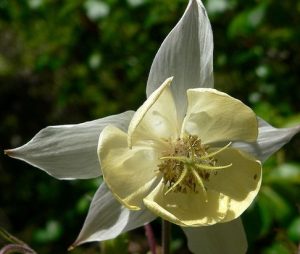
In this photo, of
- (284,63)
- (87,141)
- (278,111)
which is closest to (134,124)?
(87,141)

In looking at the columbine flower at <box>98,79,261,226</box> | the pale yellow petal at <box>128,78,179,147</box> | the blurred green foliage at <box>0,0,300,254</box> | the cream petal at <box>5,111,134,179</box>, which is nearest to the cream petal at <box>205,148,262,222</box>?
the columbine flower at <box>98,79,261,226</box>

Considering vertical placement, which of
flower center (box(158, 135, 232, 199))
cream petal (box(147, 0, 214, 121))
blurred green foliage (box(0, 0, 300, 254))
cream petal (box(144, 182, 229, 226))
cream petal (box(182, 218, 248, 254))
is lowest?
blurred green foliage (box(0, 0, 300, 254))

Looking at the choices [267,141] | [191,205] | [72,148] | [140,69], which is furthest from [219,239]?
[140,69]

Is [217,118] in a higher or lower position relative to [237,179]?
higher


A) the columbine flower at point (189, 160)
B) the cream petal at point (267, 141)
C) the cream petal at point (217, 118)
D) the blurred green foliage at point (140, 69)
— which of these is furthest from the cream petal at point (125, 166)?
the blurred green foliage at point (140, 69)

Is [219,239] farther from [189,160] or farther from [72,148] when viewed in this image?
[72,148]

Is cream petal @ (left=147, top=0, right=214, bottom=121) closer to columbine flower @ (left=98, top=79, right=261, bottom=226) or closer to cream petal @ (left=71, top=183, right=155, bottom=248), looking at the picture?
columbine flower @ (left=98, top=79, right=261, bottom=226)
